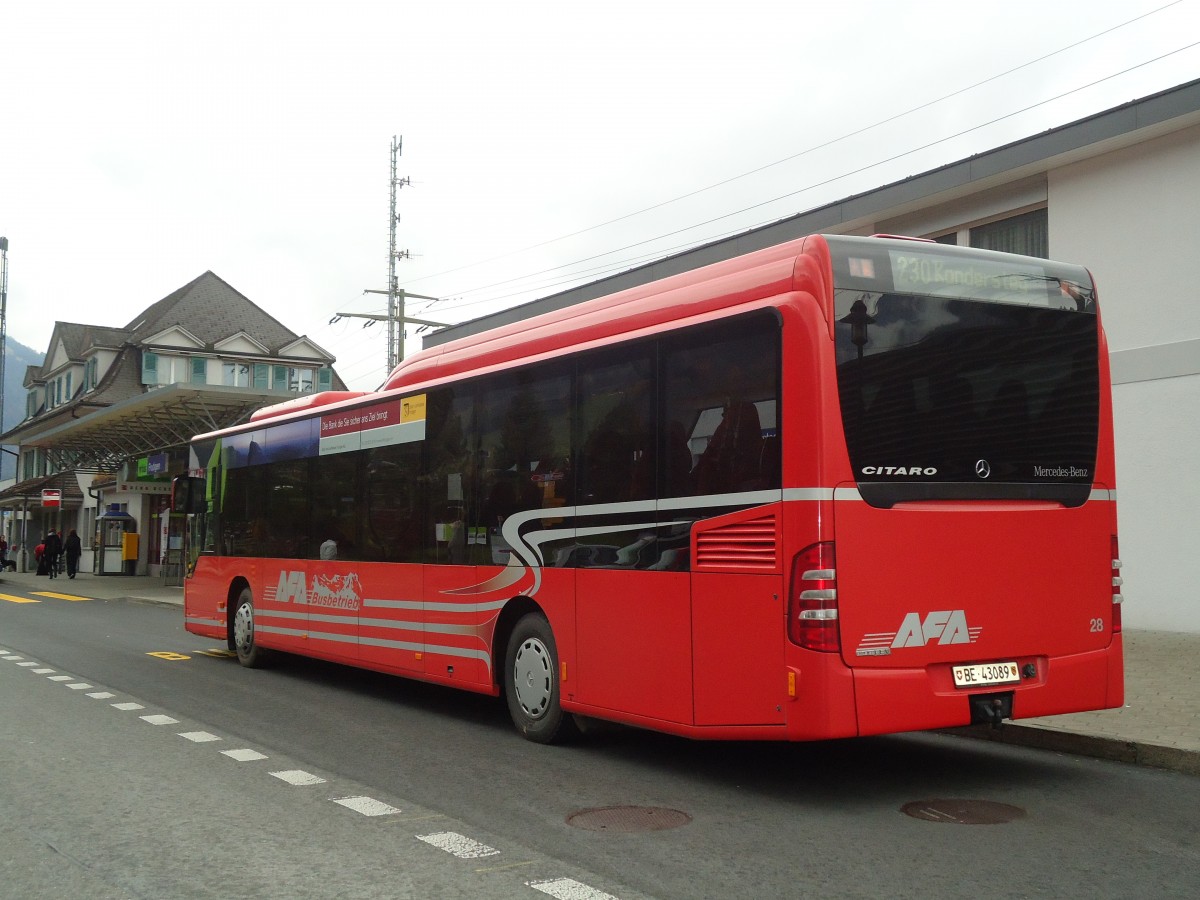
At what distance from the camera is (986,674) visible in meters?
6.74

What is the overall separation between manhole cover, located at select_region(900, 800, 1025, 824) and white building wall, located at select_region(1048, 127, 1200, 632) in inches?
363

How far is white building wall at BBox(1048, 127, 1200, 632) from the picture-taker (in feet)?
47.7

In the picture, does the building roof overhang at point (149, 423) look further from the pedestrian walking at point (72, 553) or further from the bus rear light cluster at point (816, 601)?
the bus rear light cluster at point (816, 601)

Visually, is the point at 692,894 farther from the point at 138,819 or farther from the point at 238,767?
the point at 238,767

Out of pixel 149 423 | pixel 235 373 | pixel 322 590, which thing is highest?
pixel 235 373

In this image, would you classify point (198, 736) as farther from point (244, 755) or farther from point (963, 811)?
point (963, 811)

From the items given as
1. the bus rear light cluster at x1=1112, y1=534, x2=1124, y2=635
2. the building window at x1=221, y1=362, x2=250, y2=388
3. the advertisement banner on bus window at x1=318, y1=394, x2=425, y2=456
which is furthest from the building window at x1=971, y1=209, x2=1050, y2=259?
the building window at x1=221, y1=362, x2=250, y2=388

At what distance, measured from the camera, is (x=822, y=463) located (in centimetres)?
638

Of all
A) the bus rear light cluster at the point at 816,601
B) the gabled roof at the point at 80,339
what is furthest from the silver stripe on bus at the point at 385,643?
the gabled roof at the point at 80,339

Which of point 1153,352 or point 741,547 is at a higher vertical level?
point 1153,352

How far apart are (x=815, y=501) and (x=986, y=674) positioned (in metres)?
1.50

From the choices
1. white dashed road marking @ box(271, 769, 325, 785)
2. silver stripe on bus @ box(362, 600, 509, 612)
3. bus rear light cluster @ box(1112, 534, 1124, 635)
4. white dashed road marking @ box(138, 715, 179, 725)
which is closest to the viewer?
white dashed road marking @ box(271, 769, 325, 785)

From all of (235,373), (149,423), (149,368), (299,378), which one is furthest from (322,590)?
(299,378)

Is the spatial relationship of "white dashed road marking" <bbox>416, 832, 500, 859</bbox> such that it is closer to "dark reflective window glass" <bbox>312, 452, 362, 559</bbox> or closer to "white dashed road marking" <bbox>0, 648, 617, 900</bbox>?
"white dashed road marking" <bbox>0, 648, 617, 900</bbox>
